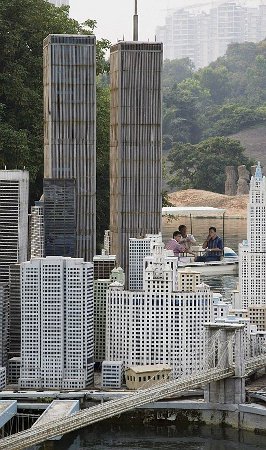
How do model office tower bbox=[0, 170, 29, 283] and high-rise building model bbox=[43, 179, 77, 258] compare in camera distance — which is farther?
high-rise building model bbox=[43, 179, 77, 258]

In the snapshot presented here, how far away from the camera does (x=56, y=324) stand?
126ft

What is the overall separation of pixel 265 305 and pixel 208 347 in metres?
4.73

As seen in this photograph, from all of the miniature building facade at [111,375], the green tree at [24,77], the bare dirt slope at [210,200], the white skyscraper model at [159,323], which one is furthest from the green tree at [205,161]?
the miniature building facade at [111,375]

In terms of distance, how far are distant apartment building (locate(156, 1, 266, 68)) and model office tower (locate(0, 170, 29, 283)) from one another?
3887 inches

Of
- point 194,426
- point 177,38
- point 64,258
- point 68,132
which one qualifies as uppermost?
point 177,38

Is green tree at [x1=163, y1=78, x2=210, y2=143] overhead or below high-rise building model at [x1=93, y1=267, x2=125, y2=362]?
overhead

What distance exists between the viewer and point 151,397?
118 feet

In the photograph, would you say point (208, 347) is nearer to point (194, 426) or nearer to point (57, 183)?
point (194, 426)

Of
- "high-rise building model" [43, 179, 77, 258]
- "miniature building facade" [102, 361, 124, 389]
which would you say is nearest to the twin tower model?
"high-rise building model" [43, 179, 77, 258]

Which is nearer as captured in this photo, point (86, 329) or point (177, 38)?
point (86, 329)

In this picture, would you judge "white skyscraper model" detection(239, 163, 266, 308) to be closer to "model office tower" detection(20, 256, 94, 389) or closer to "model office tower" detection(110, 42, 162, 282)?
"model office tower" detection(110, 42, 162, 282)

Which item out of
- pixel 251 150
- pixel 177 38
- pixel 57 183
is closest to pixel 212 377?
pixel 57 183

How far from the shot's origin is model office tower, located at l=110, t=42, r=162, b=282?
1767 inches

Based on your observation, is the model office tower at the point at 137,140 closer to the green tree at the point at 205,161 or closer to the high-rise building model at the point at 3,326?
the high-rise building model at the point at 3,326
